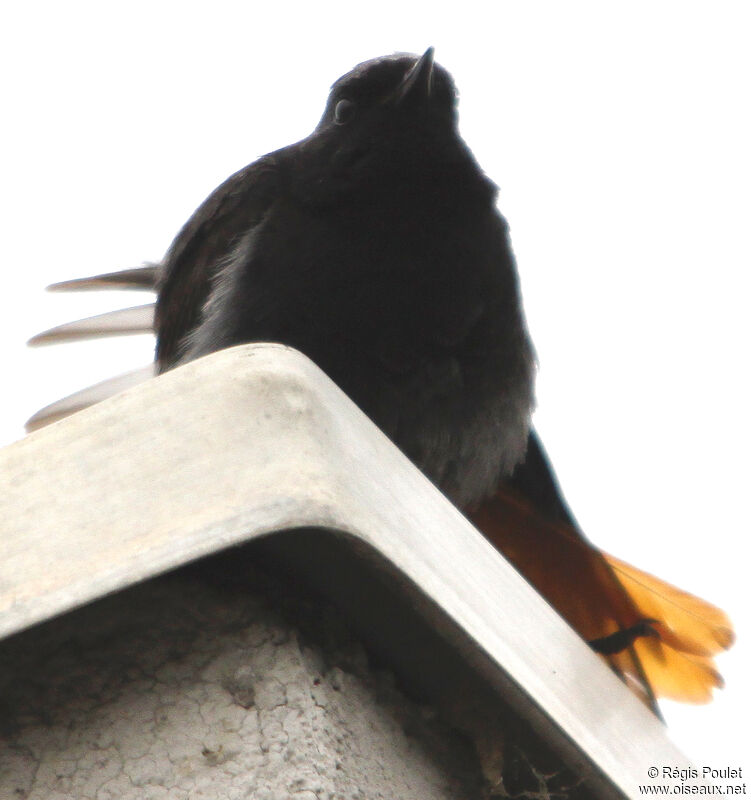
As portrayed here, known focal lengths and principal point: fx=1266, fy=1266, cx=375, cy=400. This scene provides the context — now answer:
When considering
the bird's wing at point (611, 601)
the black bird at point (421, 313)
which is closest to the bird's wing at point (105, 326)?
the black bird at point (421, 313)

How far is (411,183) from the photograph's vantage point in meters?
3.22

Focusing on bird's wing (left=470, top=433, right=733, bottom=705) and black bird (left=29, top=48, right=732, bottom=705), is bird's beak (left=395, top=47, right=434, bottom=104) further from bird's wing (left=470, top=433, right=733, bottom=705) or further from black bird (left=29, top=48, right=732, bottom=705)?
bird's wing (left=470, top=433, right=733, bottom=705)

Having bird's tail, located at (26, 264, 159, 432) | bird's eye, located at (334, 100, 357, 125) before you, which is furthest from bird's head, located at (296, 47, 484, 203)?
bird's tail, located at (26, 264, 159, 432)

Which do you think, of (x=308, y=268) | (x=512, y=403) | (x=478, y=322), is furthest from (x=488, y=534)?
(x=308, y=268)

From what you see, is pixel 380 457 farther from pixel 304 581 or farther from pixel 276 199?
pixel 276 199

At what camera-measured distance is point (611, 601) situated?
311cm

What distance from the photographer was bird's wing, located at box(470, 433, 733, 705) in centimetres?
296

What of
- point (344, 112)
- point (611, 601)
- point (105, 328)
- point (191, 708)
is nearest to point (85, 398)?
point (105, 328)

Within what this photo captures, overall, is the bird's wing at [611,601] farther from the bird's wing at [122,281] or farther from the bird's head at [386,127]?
the bird's wing at [122,281]

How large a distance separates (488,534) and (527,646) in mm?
1761

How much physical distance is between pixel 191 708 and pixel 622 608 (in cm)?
190

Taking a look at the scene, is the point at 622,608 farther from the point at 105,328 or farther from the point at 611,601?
the point at 105,328

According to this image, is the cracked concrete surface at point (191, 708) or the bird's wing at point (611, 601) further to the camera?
the bird's wing at point (611, 601)

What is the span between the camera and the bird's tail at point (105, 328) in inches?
148
